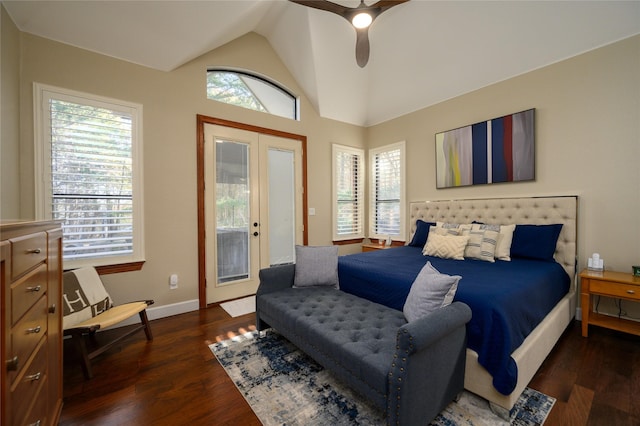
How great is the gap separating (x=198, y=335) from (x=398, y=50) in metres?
4.35

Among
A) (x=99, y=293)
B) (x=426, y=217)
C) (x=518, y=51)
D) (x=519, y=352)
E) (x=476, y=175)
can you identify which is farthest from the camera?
(x=426, y=217)

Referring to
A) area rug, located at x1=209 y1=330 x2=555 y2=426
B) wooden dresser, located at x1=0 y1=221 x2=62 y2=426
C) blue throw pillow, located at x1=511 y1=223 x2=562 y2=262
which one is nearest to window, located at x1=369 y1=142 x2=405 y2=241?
blue throw pillow, located at x1=511 y1=223 x2=562 y2=262

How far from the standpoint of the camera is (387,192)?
190 inches

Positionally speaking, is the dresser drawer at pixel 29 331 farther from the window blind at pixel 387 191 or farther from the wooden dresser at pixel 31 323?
the window blind at pixel 387 191

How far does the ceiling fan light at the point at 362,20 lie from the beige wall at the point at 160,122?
196 cm

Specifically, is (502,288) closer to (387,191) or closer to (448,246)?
(448,246)

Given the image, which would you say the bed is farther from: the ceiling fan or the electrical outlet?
the ceiling fan

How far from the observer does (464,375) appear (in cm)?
169

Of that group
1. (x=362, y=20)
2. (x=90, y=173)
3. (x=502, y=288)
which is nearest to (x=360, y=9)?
(x=362, y=20)

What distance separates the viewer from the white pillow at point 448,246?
9.50 ft

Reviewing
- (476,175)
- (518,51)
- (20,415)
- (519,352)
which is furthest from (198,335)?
(518,51)

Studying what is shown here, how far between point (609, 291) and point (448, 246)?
1.34 meters

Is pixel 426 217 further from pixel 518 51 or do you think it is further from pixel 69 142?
pixel 69 142

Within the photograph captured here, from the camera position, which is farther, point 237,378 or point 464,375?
point 237,378
